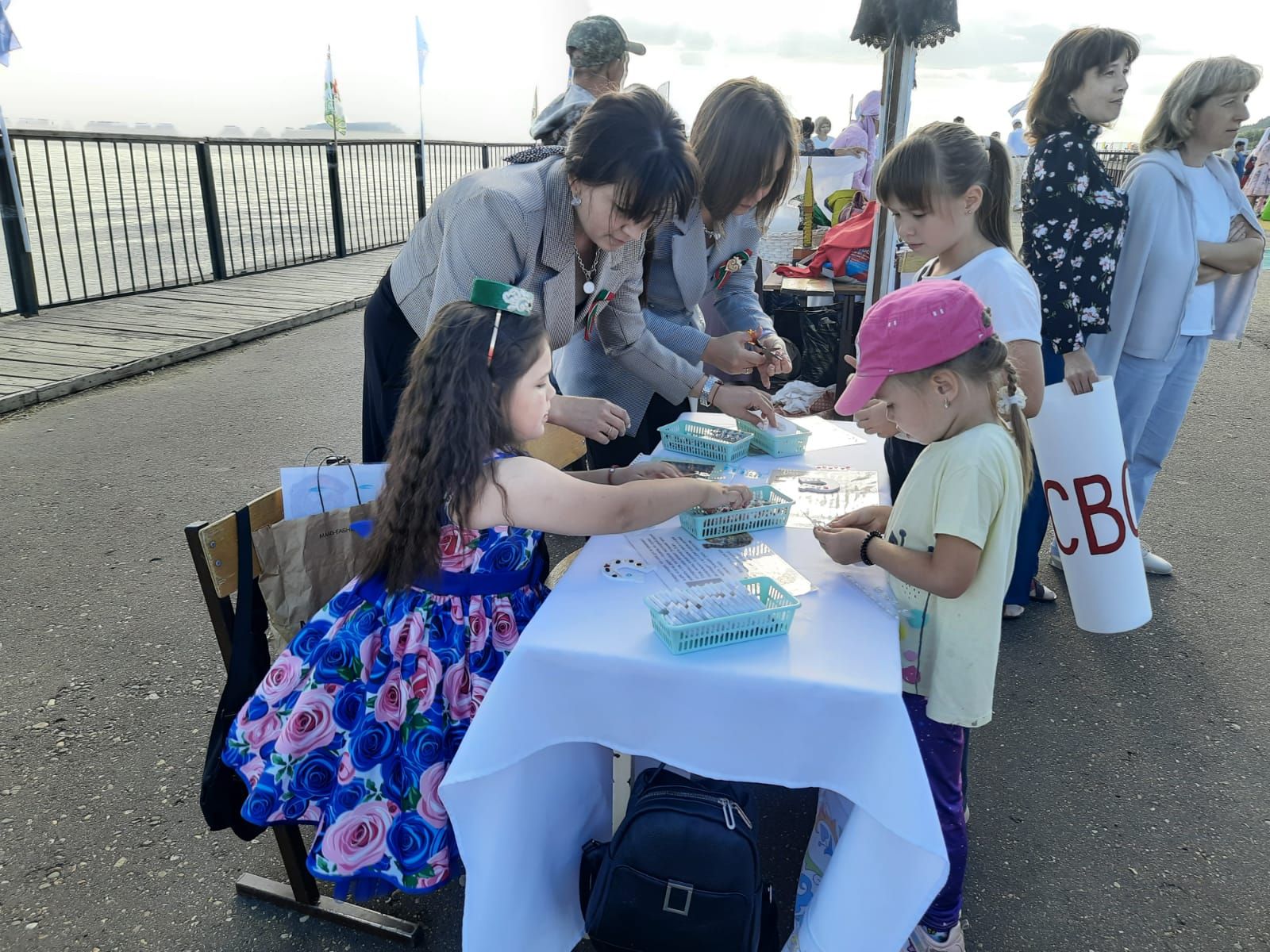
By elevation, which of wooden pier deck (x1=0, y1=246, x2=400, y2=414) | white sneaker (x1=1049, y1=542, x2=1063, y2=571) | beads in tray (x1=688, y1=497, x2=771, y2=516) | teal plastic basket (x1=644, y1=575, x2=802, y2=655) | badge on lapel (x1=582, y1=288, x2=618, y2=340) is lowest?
white sneaker (x1=1049, y1=542, x2=1063, y2=571)

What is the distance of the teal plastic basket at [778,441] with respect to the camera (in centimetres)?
239

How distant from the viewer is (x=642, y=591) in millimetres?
1624

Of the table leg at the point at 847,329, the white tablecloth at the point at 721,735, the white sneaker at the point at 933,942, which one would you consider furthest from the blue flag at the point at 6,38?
the white sneaker at the point at 933,942

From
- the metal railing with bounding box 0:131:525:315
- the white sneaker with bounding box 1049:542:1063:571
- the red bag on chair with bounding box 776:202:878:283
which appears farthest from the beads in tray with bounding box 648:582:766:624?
the red bag on chair with bounding box 776:202:878:283

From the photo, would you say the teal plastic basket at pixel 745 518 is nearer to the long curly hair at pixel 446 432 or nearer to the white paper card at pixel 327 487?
the long curly hair at pixel 446 432

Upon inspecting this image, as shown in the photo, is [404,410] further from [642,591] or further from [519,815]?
[519,815]

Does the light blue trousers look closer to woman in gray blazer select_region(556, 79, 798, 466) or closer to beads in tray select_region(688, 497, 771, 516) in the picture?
woman in gray blazer select_region(556, 79, 798, 466)

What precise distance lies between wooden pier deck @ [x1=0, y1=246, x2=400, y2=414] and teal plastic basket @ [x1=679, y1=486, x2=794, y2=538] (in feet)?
16.8

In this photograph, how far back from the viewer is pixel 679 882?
1.54 meters

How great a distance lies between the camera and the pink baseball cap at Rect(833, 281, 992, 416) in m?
1.58

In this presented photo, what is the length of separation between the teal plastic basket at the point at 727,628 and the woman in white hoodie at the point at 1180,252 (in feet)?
7.23

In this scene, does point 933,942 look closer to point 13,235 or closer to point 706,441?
Answer: point 706,441

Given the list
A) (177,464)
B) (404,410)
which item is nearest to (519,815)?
(404,410)

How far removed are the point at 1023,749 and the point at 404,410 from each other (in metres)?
2.06
